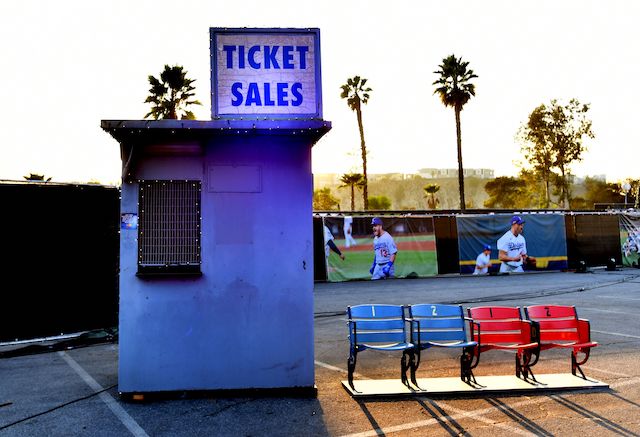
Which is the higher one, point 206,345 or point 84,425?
point 206,345

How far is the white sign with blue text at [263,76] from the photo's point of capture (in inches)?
313

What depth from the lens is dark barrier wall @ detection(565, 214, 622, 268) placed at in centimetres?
2864

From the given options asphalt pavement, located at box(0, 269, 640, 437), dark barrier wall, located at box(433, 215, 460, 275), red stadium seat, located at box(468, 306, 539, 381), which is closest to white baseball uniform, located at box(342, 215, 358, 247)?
dark barrier wall, located at box(433, 215, 460, 275)

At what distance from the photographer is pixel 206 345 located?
7660mm

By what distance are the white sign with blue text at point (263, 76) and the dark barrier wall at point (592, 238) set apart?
2409cm

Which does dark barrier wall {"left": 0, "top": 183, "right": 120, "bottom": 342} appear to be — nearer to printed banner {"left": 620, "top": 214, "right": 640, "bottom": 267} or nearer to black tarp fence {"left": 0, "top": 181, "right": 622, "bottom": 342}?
black tarp fence {"left": 0, "top": 181, "right": 622, "bottom": 342}

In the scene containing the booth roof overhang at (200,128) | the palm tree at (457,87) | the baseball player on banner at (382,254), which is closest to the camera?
the booth roof overhang at (200,128)

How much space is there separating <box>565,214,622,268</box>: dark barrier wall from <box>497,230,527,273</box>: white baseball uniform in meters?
4.11

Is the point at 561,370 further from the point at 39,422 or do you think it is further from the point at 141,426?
the point at 39,422

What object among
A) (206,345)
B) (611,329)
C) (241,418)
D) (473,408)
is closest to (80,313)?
(206,345)

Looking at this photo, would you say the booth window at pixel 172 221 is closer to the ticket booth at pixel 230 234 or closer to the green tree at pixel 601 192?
the ticket booth at pixel 230 234

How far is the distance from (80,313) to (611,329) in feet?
36.7

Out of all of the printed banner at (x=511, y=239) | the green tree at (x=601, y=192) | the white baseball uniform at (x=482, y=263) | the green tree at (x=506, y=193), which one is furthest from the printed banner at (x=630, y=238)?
the green tree at (x=506, y=193)

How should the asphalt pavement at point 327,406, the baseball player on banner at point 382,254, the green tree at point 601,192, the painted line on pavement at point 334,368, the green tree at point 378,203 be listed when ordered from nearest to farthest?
the asphalt pavement at point 327,406 < the painted line on pavement at point 334,368 < the baseball player on banner at point 382,254 < the green tree at point 601,192 < the green tree at point 378,203
